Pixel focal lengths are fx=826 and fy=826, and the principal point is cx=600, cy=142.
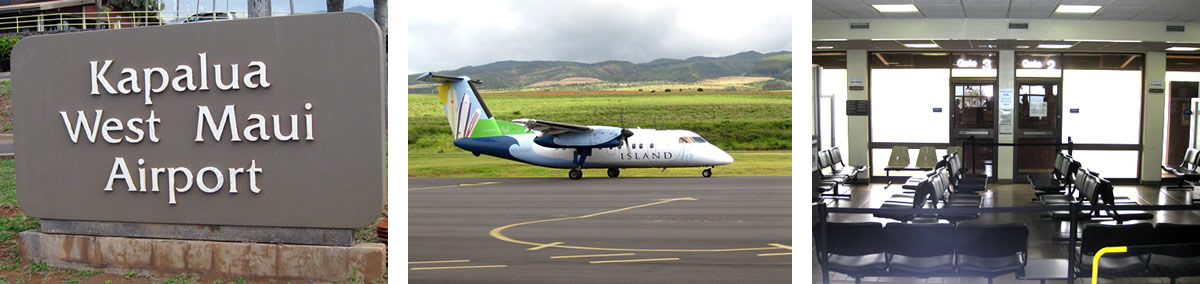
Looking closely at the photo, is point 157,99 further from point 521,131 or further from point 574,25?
point 574,25

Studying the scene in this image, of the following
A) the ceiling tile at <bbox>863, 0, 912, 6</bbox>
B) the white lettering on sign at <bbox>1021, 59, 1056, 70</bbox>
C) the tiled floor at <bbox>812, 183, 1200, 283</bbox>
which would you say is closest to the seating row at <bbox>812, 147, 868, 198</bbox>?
the tiled floor at <bbox>812, 183, 1200, 283</bbox>

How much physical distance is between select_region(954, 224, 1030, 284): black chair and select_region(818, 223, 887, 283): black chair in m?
0.37

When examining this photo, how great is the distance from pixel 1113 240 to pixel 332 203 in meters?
3.99

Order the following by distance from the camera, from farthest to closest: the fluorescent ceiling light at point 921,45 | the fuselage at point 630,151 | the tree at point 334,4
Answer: the fuselage at point 630,151 → the tree at point 334,4 → the fluorescent ceiling light at point 921,45

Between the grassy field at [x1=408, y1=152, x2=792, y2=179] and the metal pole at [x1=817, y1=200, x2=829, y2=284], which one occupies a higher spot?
the metal pole at [x1=817, y1=200, x2=829, y2=284]

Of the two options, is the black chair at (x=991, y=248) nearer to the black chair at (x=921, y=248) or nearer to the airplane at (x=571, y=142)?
the black chair at (x=921, y=248)

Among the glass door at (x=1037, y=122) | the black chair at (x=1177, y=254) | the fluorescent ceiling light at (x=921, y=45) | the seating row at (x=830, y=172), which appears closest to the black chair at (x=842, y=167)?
the seating row at (x=830, y=172)

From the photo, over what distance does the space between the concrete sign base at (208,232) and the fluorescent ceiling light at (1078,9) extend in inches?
267

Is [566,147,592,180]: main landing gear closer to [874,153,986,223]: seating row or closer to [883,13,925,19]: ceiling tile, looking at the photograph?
[874,153,986,223]: seating row

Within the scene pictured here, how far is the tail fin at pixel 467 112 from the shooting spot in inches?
640

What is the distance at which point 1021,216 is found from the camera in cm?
768

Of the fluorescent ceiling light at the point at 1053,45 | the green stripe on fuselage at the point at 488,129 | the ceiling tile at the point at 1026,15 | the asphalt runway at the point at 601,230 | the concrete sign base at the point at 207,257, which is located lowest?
the asphalt runway at the point at 601,230

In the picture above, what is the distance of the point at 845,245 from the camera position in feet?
13.6

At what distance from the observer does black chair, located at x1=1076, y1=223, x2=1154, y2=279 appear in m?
4.01
